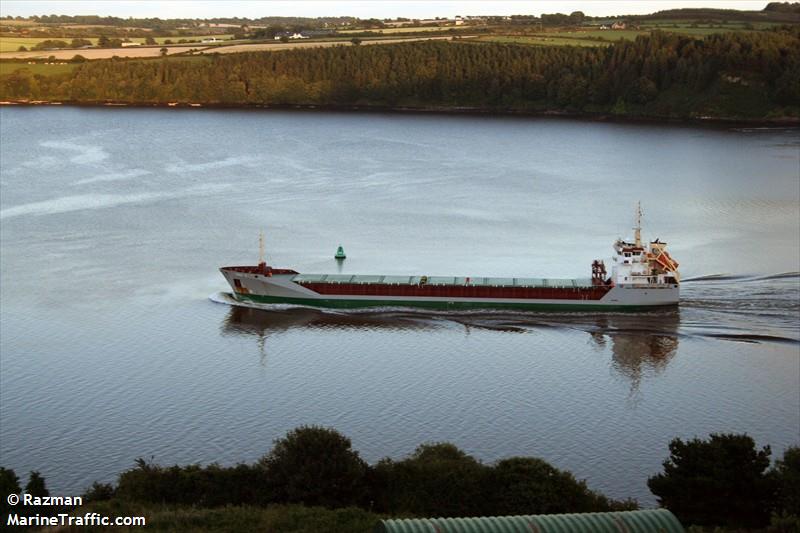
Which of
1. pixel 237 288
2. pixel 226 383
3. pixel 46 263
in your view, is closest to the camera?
pixel 226 383

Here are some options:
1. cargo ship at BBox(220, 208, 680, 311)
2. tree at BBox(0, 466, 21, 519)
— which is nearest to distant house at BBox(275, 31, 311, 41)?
cargo ship at BBox(220, 208, 680, 311)

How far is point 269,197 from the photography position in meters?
43.0

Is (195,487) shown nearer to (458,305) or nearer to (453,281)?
(458,305)

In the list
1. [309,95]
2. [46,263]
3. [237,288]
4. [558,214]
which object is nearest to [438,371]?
[237,288]

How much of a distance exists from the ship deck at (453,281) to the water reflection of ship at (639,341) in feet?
4.60

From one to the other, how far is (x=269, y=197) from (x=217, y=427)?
76.2 feet

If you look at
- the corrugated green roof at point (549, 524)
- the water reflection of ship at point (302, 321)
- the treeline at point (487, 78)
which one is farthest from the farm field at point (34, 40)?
the corrugated green roof at point (549, 524)

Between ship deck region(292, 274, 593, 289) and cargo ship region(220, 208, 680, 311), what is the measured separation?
3 cm

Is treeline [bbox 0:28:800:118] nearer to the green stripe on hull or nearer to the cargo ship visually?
the cargo ship

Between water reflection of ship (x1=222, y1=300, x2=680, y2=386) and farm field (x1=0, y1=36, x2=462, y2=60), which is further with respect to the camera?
farm field (x1=0, y1=36, x2=462, y2=60)

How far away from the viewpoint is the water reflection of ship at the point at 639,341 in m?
24.6

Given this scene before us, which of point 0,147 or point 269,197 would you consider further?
point 0,147

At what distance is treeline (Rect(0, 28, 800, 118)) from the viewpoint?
7456cm

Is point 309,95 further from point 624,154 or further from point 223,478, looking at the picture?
point 223,478
